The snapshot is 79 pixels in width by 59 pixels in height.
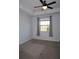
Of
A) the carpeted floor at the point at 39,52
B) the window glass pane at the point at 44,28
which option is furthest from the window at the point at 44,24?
the carpeted floor at the point at 39,52

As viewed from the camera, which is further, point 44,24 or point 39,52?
point 44,24

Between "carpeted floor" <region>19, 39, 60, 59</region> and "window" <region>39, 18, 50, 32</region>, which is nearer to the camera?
"carpeted floor" <region>19, 39, 60, 59</region>

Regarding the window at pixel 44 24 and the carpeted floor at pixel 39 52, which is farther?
the window at pixel 44 24

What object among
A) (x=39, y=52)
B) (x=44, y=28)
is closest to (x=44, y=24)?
(x=44, y=28)

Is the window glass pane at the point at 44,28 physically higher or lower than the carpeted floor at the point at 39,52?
higher

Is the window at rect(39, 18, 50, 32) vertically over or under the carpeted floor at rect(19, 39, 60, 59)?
over

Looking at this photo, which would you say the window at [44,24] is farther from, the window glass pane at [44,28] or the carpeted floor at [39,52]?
the carpeted floor at [39,52]

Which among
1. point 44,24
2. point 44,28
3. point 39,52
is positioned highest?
point 44,24

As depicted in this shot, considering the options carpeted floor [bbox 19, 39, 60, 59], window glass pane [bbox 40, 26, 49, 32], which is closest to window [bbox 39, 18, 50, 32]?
window glass pane [bbox 40, 26, 49, 32]

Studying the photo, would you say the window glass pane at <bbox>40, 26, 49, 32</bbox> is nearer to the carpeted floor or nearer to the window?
the window

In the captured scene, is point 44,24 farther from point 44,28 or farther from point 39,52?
point 39,52
